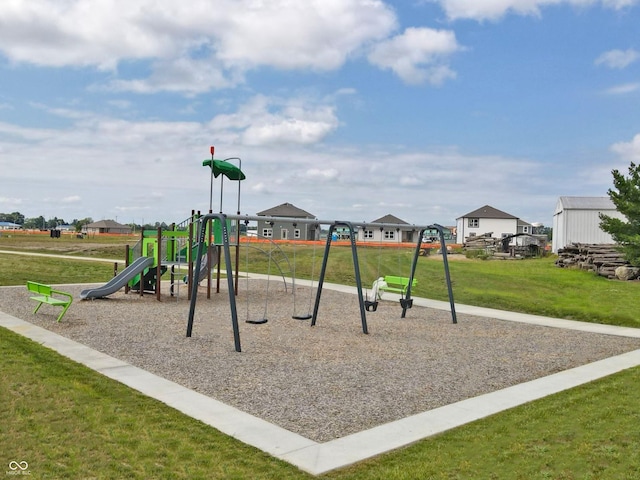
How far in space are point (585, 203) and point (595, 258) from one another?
11.2 metres

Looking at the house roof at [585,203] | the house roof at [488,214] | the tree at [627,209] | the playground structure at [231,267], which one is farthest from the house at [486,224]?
the playground structure at [231,267]

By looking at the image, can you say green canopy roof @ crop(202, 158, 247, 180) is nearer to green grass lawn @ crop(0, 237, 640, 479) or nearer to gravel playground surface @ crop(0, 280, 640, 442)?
gravel playground surface @ crop(0, 280, 640, 442)

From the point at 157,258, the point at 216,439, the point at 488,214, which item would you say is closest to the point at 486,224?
the point at 488,214

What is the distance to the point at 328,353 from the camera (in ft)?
31.2

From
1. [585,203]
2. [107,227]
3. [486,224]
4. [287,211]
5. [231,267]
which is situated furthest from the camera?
[107,227]

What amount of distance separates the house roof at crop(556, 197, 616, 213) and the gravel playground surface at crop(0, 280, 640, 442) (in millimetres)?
25536

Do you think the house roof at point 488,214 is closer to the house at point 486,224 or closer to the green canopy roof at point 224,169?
the house at point 486,224

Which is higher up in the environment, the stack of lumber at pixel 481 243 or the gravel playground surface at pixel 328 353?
the stack of lumber at pixel 481 243

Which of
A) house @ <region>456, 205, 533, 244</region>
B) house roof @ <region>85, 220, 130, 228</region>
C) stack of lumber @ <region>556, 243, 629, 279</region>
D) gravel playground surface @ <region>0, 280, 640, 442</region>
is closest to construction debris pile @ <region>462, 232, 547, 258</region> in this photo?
stack of lumber @ <region>556, 243, 629, 279</region>

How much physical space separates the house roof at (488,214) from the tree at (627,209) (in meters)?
36.7

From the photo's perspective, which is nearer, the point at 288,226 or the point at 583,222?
the point at 583,222

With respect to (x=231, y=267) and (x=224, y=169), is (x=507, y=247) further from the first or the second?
(x=231, y=267)

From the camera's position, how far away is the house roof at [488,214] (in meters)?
64.4

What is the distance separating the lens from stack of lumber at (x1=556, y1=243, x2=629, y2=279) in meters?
26.4
